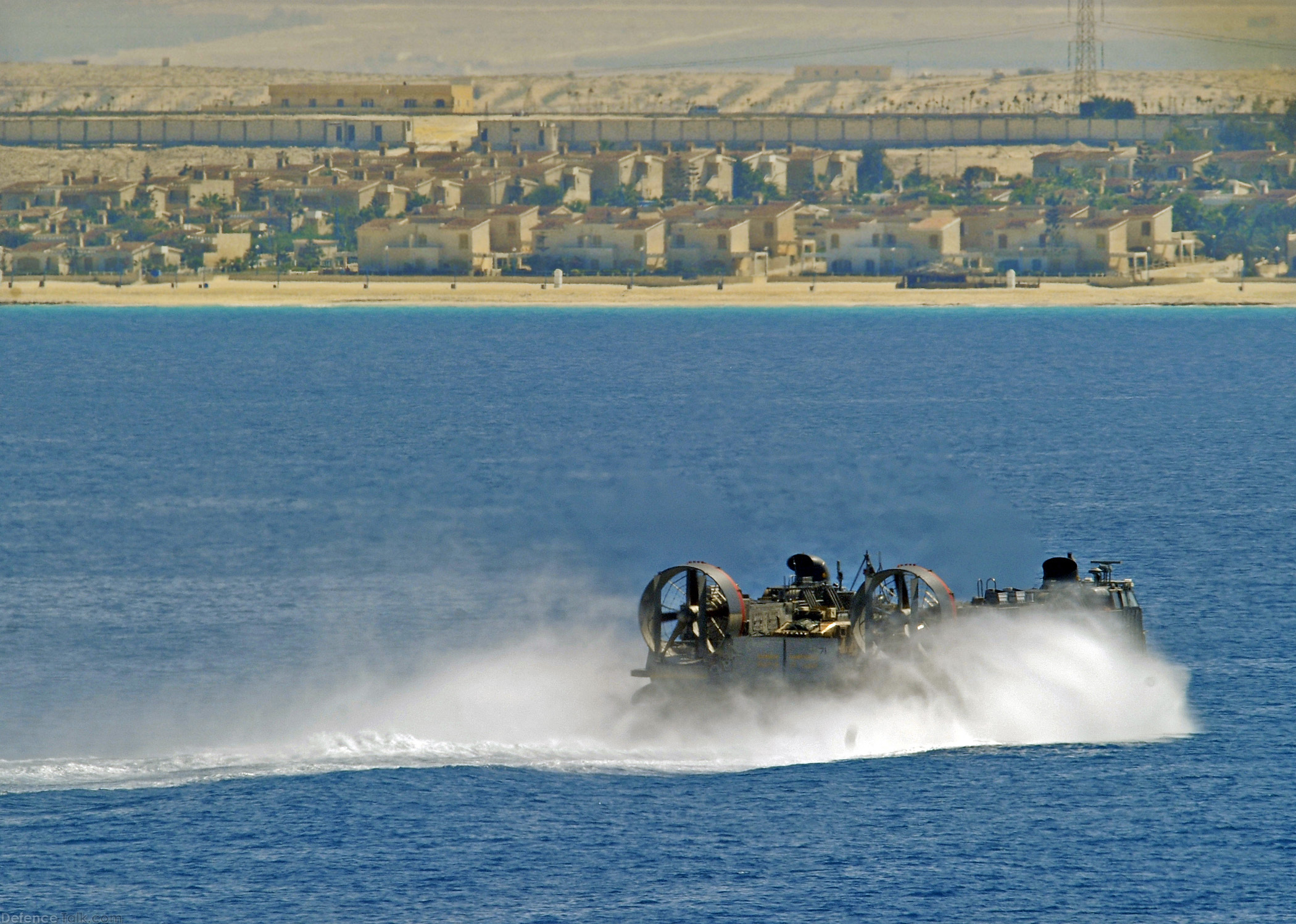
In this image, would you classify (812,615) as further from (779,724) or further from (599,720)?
(599,720)

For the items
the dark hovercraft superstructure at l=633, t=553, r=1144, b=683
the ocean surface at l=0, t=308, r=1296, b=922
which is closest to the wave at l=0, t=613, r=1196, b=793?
the ocean surface at l=0, t=308, r=1296, b=922

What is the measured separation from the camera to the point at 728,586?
60.9 meters

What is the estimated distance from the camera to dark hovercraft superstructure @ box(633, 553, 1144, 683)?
59.9 metres

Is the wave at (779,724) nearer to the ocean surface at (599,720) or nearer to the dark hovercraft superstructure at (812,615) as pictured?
the ocean surface at (599,720)

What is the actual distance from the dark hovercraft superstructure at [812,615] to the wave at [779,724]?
0.58 m

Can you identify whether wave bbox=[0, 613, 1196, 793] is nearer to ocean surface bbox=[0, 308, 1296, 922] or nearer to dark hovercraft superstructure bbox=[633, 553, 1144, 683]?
ocean surface bbox=[0, 308, 1296, 922]

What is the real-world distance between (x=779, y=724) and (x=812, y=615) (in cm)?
349

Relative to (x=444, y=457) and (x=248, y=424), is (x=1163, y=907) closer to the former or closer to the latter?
(x=444, y=457)

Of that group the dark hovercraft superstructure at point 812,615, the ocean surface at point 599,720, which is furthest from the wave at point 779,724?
the dark hovercraft superstructure at point 812,615

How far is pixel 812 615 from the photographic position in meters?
61.7

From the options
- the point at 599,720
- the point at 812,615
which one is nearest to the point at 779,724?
the point at 812,615

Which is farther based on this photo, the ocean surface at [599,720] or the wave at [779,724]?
the wave at [779,724]

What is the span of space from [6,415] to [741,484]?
82.9 meters

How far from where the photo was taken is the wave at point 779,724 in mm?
59781
